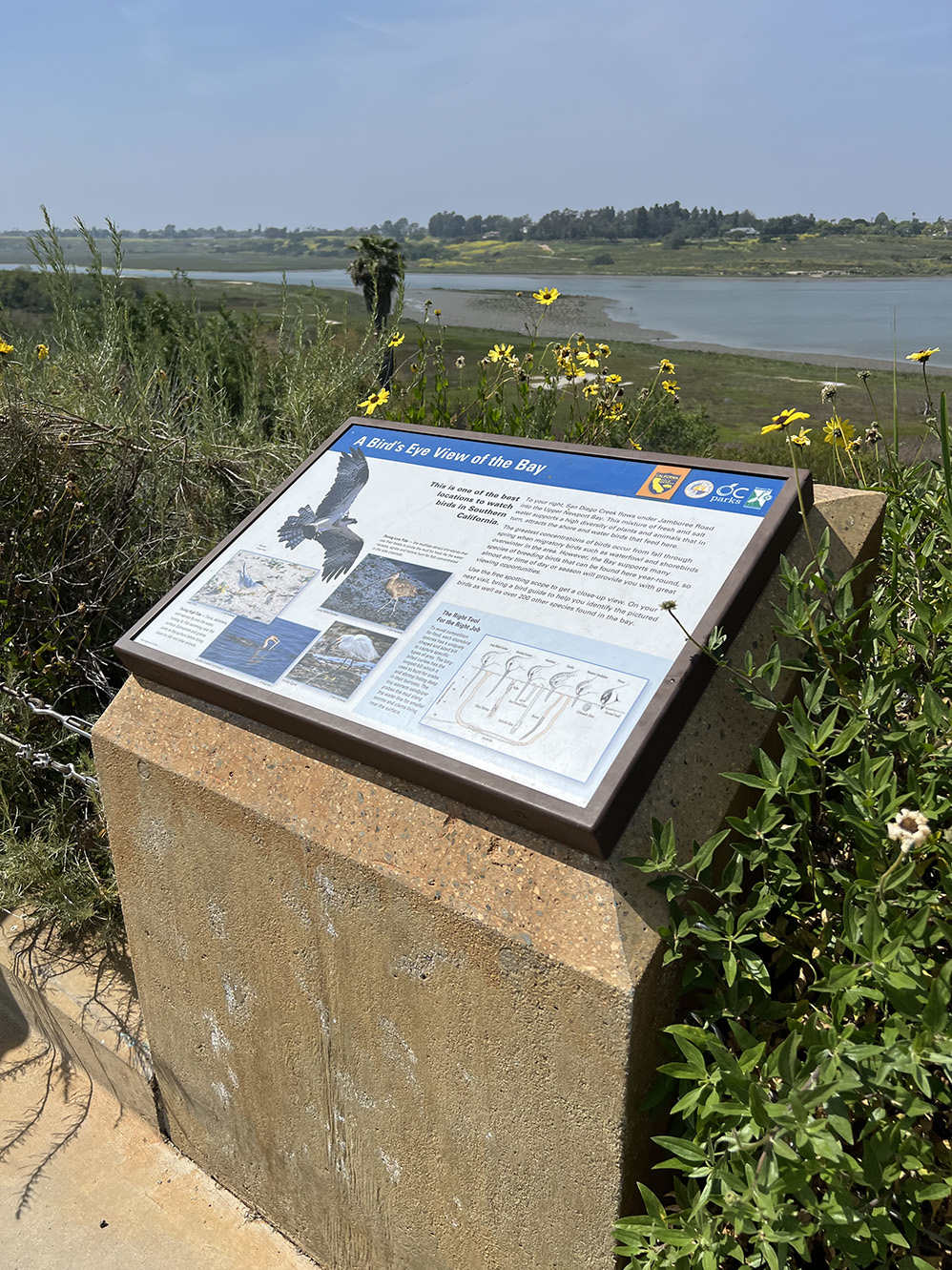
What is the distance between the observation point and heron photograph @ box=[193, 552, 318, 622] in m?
1.85

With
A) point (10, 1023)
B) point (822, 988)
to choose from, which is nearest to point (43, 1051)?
point (10, 1023)

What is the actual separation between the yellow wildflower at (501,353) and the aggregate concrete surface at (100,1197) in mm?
2826

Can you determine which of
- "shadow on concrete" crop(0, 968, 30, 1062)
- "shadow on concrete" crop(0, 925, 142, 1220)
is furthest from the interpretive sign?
"shadow on concrete" crop(0, 968, 30, 1062)

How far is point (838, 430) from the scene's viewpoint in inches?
90.4

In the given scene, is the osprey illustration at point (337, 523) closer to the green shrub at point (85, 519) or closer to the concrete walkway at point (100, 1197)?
the green shrub at point (85, 519)

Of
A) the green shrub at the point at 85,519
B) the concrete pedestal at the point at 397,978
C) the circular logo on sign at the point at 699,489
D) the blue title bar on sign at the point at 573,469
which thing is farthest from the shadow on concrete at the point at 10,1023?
the circular logo on sign at the point at 699,489

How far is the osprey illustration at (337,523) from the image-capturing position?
6.08ft

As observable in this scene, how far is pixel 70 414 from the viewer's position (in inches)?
144

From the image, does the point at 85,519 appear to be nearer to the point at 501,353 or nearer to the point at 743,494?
the point at 501,353

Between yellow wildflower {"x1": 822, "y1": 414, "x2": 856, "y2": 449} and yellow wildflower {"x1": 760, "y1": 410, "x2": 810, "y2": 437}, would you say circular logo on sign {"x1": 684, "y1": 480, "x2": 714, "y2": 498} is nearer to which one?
yellow wildflower {"x1": 760, "y1": 410, "x2": 810, "y2": 437}

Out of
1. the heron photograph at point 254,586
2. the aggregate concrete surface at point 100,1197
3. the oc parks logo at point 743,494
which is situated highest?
the oc parks logo at point 743,494

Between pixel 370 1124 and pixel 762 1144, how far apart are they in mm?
899

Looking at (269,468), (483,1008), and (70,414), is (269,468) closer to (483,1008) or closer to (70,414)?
(70,414)

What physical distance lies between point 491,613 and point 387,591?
0.25 metres
